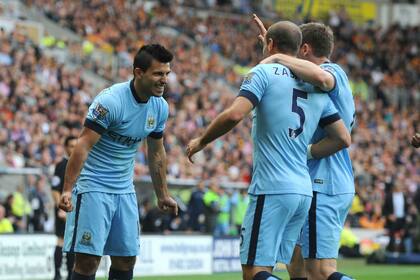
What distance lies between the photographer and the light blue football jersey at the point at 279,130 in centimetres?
847

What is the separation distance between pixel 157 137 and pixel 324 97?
6.48 ft

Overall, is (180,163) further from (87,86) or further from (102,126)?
(102,126)

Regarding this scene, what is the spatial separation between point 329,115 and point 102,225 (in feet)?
7.29

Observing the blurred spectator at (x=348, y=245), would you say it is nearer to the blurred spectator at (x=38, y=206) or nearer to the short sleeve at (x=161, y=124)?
the blurred spectator at (x=38, y=206)

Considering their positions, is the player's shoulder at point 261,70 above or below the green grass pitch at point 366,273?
above

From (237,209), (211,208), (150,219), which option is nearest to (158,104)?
(150,219)

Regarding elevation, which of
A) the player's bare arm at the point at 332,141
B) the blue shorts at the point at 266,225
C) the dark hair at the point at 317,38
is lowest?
the blue shorts at the point at 266,225

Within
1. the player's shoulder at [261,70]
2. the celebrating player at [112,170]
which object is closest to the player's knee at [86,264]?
the celebrating player at [112,170]

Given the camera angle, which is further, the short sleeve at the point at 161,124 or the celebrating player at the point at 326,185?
the short sleeve at the point at 161,124

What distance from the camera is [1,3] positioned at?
94.0 feet

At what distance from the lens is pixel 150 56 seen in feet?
32.1

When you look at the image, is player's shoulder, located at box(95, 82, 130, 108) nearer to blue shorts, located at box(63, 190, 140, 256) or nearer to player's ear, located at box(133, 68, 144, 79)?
player's ear, located at box(133, 68, 144, 79)

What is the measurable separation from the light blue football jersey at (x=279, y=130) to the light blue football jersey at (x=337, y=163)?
852 millimetres

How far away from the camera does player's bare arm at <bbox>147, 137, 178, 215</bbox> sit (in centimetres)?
1030
